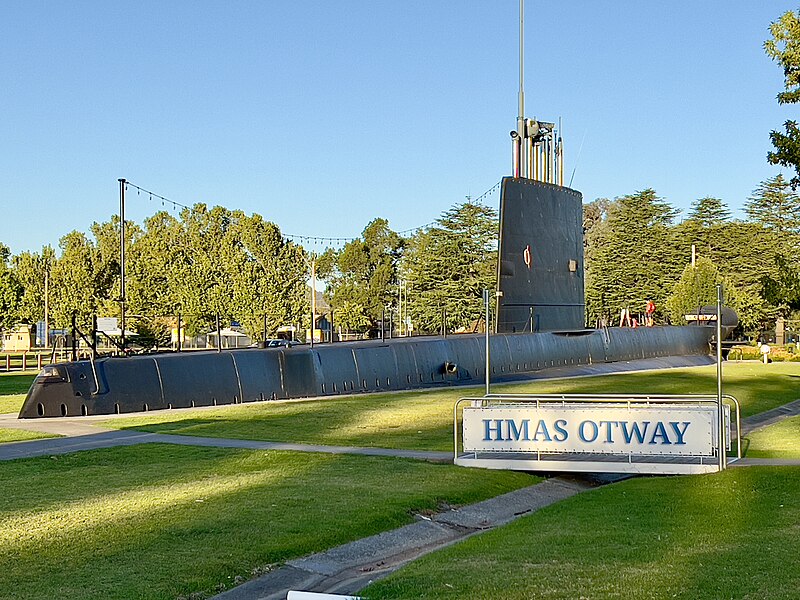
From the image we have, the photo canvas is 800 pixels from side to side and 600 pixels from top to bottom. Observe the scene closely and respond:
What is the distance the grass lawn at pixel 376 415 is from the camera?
1841 centimetres

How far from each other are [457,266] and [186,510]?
239 ft

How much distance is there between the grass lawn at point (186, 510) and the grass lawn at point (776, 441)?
15.2 feet

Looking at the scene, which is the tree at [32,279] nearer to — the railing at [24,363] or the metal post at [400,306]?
the railing at [24,363]

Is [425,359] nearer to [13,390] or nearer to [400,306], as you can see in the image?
[13,390]

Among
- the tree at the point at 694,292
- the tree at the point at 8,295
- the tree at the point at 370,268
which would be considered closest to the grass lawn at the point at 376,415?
the tree at the point at 694,292

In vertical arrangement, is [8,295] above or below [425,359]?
above

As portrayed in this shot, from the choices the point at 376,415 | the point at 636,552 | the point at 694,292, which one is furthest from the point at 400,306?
the point at 636,552

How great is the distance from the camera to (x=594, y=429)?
14.8 metres

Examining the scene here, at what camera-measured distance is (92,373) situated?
21703 mm

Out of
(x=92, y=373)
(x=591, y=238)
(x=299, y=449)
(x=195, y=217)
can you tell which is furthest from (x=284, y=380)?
(x=591, y=238)

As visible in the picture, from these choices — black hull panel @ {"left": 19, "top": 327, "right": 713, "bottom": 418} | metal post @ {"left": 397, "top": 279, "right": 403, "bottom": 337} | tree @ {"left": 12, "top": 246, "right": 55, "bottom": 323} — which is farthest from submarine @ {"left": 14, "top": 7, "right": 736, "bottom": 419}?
metal post @ {"left": 397, "top": 279, "right": 403, "bottom": 337}

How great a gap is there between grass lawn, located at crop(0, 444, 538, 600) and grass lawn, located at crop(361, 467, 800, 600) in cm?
154

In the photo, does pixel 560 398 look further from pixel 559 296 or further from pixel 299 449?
pixel 559 296

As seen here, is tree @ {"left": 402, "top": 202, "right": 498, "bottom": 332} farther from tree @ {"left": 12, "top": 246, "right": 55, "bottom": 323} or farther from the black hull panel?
the black hull panel
